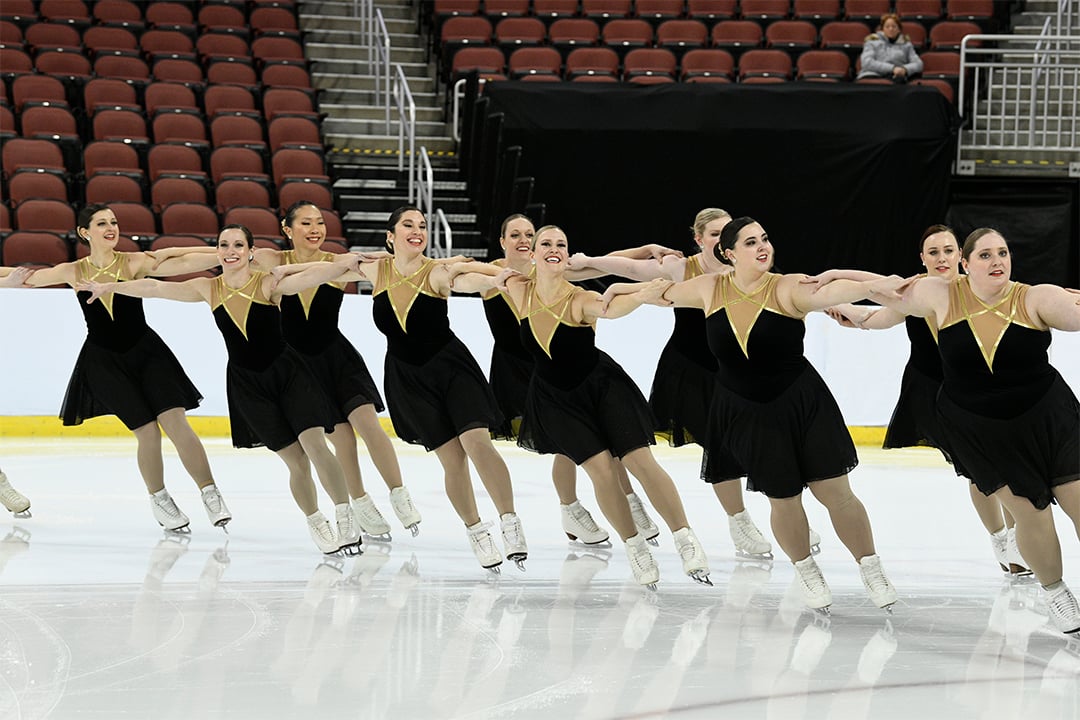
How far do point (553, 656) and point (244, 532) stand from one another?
8.29 ft

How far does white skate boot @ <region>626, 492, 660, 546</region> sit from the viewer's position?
18.8 feet

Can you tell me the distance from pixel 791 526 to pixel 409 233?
196 cm

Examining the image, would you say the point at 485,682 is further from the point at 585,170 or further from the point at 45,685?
the point at 585,170

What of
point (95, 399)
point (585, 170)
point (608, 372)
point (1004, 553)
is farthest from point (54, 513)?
point (585, 170)

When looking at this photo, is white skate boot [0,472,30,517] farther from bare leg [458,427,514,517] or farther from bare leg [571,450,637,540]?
bare leg [571,450,637,540]

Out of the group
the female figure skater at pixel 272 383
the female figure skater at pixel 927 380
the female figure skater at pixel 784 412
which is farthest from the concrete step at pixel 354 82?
the female figure skater at pixel 784 412

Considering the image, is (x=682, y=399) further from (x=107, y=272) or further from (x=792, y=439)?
(x=107, y=272)

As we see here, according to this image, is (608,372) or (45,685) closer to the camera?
(45,685)

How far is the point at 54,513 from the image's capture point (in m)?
6.57

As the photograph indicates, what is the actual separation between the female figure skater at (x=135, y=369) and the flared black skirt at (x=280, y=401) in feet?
1.47

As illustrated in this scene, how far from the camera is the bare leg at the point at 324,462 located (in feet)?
18.7

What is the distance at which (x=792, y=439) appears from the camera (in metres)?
4.58

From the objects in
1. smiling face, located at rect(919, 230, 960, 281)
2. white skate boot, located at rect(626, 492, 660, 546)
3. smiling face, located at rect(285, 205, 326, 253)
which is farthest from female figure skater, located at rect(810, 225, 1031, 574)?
smiling face, located at rect(285, 205, 326, 253)

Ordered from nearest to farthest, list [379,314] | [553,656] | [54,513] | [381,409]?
[553,656]
[379,314]
[381,409]
[54,513]
